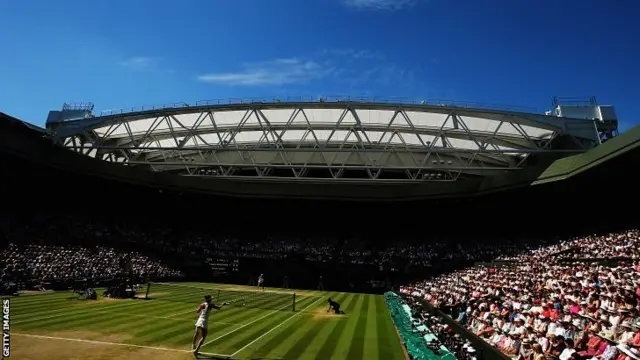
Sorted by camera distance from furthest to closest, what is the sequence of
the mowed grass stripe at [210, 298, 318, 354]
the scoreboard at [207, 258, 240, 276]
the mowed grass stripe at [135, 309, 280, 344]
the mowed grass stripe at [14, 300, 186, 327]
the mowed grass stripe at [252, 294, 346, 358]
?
the scoreboard at [207, 258, 240, 276]
the mowed grass stripe at [14, 300, 186, 327]
the mowed grass stripe at [135, 309, 280, 344]
the mowed grass stripe at [252, 294, 346, 358]
the mowed grass stripe at [210, 298, 318, 354]

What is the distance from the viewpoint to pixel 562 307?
17.2m

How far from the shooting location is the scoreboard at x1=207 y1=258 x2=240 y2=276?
49.1m

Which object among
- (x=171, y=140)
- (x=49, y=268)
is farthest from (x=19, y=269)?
(x=171, y=140)

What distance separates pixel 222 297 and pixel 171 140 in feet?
78.5

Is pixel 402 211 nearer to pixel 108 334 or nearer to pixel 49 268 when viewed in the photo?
pixel 49 268

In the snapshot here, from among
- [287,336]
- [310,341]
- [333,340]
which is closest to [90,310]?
[287,336]

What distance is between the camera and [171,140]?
47188 mm

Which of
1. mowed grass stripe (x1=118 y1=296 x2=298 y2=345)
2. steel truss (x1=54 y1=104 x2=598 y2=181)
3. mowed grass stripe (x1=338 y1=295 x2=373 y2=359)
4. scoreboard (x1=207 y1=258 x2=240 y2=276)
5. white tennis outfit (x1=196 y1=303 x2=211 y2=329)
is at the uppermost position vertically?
steel truss (x1=54 y1=104 x2=598 y2=181)

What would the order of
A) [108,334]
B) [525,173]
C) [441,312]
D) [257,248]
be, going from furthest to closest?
[257,248] < [525,173] < [441,312] < [108,334]

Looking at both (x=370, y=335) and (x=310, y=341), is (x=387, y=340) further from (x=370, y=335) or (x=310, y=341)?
(x=310, y=341)

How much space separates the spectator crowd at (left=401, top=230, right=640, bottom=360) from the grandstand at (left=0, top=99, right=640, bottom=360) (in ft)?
0.43

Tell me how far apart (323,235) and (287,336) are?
40.8 metres

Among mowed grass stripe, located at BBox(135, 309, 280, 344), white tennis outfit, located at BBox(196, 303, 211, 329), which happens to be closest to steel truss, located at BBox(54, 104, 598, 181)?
mowed grass stripe, located at BBox(135, 309, 280, 344)

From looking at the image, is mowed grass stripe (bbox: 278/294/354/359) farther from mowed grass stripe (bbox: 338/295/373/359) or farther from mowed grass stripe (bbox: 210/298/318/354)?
mowed grass stripe (bbox: 210/298/318/354)
